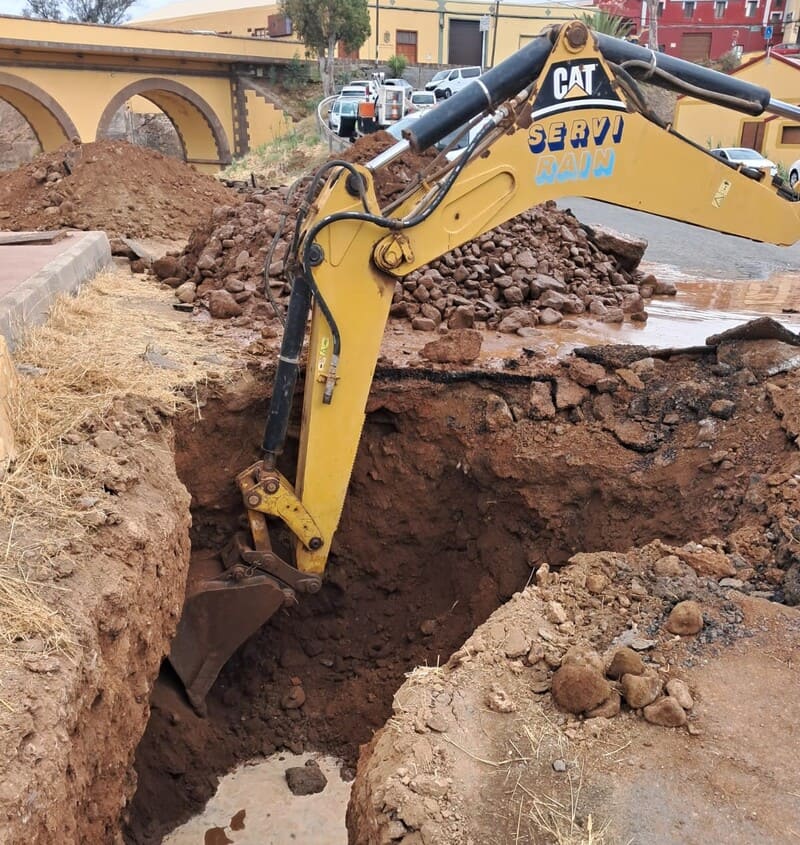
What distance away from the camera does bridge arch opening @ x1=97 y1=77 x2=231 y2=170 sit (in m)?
25.0

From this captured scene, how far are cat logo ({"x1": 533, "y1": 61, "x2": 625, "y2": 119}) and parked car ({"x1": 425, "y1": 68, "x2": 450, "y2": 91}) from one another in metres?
26.3

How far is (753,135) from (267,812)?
2755 cm

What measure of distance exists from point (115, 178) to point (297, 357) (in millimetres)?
8212

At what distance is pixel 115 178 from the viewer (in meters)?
11.2

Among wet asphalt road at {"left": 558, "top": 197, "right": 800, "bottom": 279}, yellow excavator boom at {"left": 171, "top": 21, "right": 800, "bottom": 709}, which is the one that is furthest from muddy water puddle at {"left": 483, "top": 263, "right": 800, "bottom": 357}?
yellow excavator boom at {"left": 171, "top": 21, "right": 800, "bottom": 709}

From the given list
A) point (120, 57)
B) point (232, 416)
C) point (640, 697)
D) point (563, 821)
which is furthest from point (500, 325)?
point (120, 57)

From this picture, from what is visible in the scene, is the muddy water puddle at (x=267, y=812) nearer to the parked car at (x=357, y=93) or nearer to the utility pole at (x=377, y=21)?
the parked car at (x=357, y=93)

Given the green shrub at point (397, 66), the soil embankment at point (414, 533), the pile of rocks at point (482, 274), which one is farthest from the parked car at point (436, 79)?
the soil embankment at point (414, 533)

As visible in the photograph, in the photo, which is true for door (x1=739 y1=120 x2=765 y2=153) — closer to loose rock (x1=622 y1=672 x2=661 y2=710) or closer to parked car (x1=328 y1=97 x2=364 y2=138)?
parked car (x1=328 y1=97 x2=364 y2=138)

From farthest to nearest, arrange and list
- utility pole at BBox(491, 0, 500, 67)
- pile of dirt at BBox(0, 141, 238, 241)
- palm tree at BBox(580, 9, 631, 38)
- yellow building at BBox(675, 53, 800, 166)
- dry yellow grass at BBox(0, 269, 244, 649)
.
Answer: utility pole at BBox(491, 0, 500, 67)
palm tree at BBox(580, 9, 631, 38)
yellow building at BBox(675, 53, 800, 166)
pile of dirt at BBox(0, 141, 238, 241)
dry yellow grass at BBox(0, 269, 244, 649)

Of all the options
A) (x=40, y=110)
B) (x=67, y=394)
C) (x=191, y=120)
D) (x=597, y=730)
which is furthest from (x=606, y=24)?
(x=597, y=730)

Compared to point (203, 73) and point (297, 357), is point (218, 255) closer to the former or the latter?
point (297, 357)

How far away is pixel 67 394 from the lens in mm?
4418

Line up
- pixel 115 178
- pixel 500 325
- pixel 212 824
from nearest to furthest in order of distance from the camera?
pixel 212 824 → pixel 500 325 → pixel 115 178
